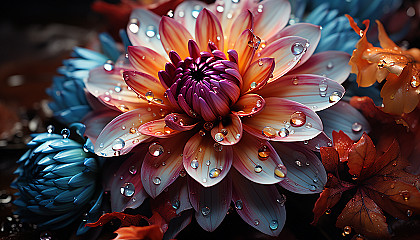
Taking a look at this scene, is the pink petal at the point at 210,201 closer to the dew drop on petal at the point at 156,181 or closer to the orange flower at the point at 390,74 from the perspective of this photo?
the dew drop on petal at the point at 156,181

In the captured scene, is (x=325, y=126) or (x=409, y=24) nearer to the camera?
(x=325, y=126)

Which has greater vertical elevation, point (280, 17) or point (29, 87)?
point (280, 17)

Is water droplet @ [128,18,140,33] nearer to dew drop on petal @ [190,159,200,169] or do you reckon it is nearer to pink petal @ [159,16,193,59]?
pink petal @ [159,16,193,59]

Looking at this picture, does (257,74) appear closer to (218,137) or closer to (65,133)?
(218,137)

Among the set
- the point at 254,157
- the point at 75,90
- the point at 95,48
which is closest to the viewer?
the point at 254,157

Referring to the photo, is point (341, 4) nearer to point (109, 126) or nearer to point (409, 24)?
point (409, 24)

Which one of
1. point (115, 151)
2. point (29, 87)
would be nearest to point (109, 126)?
point (115, 151)

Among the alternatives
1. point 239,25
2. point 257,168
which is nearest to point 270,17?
point 239,25
